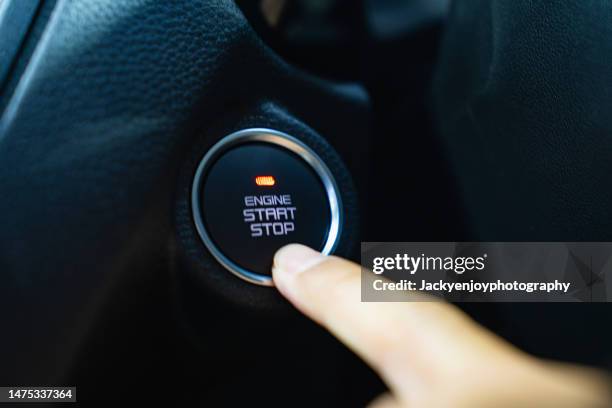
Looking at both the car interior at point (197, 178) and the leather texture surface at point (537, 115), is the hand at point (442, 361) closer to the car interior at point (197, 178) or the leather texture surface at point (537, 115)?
the car interior at point (197, 178)

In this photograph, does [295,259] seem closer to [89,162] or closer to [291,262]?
[291,262]

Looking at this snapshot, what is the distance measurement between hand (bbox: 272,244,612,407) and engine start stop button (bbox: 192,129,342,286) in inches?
5.1

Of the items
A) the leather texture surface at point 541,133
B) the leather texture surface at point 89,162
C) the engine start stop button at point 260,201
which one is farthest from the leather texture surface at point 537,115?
the leather texture surface at point 89,162

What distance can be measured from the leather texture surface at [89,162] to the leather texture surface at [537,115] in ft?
1.08

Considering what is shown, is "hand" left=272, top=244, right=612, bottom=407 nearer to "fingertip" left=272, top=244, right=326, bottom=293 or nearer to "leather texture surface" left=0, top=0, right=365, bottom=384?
"fingertip" left=272, top=244, right=326, bottom=293

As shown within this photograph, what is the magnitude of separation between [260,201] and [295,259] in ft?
0.26

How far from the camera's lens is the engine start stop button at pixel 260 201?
55 centimetres

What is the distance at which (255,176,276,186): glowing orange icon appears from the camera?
1.88 ft

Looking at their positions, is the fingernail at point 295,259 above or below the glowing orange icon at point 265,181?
below

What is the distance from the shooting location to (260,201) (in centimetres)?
57

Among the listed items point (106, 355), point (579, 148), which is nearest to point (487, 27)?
point (579, 148)

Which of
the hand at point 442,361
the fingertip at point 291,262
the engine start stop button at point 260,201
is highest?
the engine start stop button at point 260,201

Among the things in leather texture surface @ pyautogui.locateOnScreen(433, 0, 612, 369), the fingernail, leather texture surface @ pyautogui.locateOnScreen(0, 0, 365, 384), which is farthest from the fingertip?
leather texture surface @ pyautogui.locateOnScreen(433, 0, 612, 369)

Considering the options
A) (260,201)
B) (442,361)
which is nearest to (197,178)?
(260,201)
